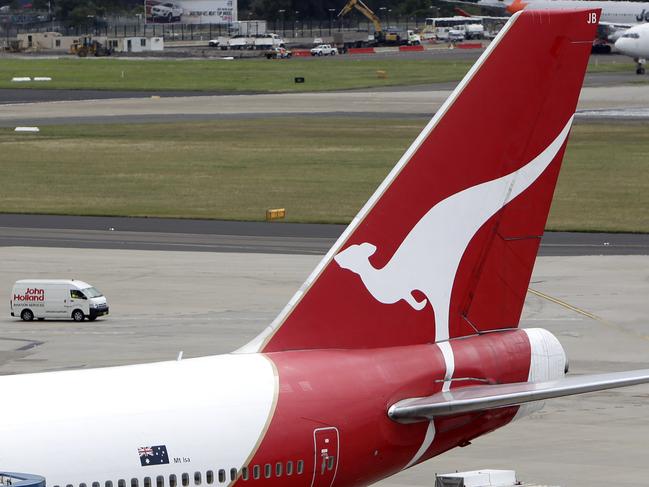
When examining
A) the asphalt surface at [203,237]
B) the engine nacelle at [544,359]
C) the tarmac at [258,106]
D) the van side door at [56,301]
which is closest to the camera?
the engine nacelle at [544,359]

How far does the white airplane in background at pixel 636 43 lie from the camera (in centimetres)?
17564

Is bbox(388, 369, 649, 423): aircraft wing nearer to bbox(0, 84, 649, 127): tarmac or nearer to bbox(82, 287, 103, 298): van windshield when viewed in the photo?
bbox(82, 287, 103, 298): van windshield

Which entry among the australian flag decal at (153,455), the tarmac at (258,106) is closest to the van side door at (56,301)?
the australian flag decal at (153,455)

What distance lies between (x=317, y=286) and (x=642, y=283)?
3711 cm

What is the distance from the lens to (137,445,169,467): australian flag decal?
17406mm

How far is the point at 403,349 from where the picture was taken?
20.7 metres

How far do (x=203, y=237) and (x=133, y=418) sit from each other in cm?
5117

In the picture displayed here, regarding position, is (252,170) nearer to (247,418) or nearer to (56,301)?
(56,301)

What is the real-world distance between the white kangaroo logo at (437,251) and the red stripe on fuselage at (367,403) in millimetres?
732

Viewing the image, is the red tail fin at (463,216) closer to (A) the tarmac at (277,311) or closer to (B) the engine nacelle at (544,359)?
(B) the engine nacelle at (544,359)

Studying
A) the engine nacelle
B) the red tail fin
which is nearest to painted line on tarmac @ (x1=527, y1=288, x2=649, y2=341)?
the engine nacelle

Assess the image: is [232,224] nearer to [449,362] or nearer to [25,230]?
[25,230]

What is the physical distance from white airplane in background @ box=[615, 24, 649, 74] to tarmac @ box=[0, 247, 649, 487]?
120 m

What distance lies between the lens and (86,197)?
8294cm
